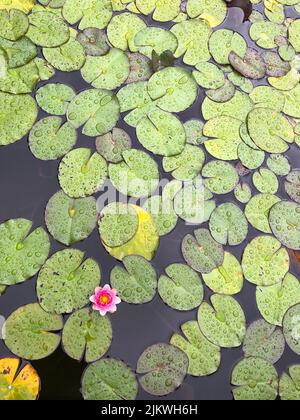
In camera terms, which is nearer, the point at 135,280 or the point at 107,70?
the point at 135,280

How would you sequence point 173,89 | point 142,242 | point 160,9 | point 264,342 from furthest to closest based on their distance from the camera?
point 160,9
point 173,89
point 142,242
point 264,342

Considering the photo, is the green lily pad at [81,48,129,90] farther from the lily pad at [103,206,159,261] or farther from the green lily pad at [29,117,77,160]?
the lily pad at [103,206,159,261]

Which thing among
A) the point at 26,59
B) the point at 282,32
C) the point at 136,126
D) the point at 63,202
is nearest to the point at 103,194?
→ the point at 63,202

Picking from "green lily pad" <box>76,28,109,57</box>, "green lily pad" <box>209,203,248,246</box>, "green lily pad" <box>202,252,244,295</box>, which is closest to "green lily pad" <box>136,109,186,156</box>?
"green lily pad" <box>209,203,248,246</box>

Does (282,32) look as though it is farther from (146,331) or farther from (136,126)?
(146,331)

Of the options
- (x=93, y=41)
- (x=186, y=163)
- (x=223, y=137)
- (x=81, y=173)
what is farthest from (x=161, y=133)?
(x=93, y=41)

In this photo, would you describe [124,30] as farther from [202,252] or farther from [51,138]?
[202,252]
